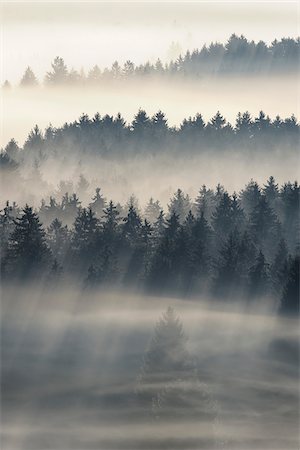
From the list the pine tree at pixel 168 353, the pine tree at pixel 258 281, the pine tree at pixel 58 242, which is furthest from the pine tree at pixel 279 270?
the pine tree at pixel 168 353

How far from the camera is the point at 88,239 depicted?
15038 cm

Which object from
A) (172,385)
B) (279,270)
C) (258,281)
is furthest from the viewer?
(279,270)

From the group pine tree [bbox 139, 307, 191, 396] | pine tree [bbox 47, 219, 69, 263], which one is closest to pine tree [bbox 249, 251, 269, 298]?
pine tree [bbox 47, 219, 69, 263]

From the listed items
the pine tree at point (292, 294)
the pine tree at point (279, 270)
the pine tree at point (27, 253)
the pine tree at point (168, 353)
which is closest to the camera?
the pine tree at point (168, 353)

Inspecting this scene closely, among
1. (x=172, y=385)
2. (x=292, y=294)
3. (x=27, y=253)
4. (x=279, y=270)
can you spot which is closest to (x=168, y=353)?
(x=172, y=385)

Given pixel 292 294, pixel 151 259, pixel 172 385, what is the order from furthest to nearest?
1. pixel 151 259
2. pixel 292 294
3. pixel 172 385

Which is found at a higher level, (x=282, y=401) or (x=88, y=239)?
(x=88, y=239)

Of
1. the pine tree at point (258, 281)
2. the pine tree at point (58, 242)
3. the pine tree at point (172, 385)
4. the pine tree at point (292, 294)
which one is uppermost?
the pine tree at point (58, 242)

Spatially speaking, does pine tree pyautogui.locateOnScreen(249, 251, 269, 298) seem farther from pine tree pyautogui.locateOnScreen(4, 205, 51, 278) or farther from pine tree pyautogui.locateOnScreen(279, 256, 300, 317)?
pine tree pyautogui.locateOnScreen(4, 205, 51, 278)

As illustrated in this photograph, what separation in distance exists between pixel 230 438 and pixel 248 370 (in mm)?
22283

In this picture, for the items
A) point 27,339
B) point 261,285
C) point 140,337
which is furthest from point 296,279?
point 27,339

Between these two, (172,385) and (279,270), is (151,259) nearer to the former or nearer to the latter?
(279,270)

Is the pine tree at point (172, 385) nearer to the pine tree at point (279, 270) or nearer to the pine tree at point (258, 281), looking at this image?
the pine tree at point (258, 281)

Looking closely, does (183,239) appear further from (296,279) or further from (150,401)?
(150,401)
